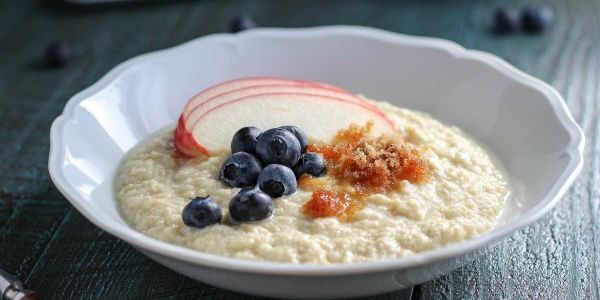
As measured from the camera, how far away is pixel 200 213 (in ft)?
9.16

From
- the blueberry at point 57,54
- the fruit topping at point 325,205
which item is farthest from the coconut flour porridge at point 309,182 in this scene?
the blueberry at point 57,54

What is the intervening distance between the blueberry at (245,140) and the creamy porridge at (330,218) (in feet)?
0.41

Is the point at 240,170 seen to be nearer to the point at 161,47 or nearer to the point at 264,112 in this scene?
the point at 264,112

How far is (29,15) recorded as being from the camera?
565cm

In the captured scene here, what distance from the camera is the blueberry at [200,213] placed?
9.14 ft

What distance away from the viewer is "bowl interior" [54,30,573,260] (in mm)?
3389

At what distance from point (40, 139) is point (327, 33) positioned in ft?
5.61

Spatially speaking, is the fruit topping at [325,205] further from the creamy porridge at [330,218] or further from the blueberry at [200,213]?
the blueberry at [200,213]

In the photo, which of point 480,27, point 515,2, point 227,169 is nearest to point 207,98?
point 227,169

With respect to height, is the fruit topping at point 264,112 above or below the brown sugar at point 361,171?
below

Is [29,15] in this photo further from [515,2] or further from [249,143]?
[515,2]

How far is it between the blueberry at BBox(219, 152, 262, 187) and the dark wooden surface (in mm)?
430

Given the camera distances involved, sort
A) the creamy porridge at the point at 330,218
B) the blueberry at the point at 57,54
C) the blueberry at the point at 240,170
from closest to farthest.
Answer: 1. the creamy porridge at the point at 330,218
2. the blueberry at the point at 240,170
3. the blueberry at the point at 57,54

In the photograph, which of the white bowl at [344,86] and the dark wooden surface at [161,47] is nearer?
the white bowl at [344,86]
